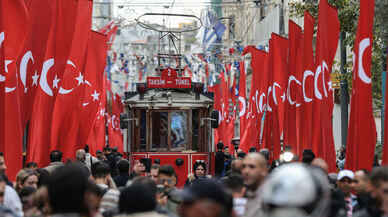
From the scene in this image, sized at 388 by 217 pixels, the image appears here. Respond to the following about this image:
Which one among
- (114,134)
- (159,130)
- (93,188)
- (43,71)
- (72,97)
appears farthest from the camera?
(114,134)

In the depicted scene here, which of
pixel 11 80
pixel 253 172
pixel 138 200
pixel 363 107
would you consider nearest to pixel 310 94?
pixel 363 107

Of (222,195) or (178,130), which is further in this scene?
(178,130)

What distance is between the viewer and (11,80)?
38.6 ft

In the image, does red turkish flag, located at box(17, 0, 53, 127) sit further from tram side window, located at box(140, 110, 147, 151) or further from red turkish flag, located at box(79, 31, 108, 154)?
tram side window, located at box(140, 110, 147, 151)

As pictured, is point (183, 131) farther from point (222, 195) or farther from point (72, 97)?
point (222, 195)

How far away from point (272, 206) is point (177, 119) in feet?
47.6

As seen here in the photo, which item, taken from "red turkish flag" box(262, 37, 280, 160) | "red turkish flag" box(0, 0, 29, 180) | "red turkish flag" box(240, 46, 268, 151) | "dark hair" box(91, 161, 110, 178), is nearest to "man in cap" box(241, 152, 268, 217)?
"dark hair" box(91, 161, 110, 178)

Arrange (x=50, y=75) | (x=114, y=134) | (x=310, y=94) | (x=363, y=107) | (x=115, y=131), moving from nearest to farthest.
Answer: (x=363, y=107) → (x=50, y=75) → (x=310, y=94) → (x=114, y=134) → (x=115, y=131)

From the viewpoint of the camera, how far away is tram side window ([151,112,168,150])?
1834 cm

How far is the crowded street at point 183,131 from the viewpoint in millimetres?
4859

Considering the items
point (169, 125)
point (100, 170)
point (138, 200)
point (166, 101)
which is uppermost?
point (166, 101)

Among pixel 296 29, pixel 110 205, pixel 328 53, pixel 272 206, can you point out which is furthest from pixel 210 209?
pixel 296 29

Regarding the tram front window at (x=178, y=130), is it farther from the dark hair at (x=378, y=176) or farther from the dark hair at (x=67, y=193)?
the dark hair at (x=67, y=193)

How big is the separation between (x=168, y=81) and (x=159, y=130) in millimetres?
1501
